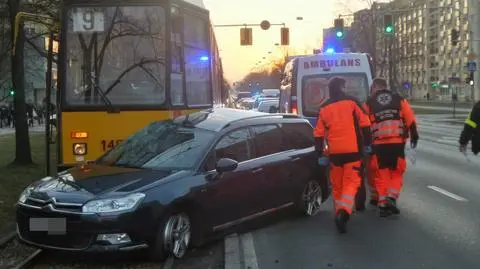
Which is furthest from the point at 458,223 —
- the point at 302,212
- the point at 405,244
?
the point at 302,212

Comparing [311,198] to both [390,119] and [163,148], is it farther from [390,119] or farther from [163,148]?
[163,148]

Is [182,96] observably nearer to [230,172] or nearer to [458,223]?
[230,172]

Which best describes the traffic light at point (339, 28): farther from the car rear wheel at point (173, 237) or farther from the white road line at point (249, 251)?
the car rear wheel at point (173, 237)

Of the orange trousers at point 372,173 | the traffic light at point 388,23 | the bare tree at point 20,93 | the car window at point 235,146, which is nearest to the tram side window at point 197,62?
the car window at point 235,146

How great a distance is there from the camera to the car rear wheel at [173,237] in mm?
6320

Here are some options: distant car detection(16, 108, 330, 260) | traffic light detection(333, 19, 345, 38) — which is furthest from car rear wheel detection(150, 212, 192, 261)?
traffic light detection(333, 19, 345, 38)

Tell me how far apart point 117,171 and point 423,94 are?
14785cm

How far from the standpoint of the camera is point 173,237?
6.47m

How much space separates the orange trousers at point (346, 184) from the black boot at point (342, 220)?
50 mm

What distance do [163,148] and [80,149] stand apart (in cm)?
242

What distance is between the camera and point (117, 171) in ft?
22.7

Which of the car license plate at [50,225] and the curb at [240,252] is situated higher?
the car license plate at [50,225]

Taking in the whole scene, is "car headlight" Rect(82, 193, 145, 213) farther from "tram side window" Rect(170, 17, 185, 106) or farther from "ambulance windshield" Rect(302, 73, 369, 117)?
"ambulance windshield" Rect(302, 73, 369, 117)

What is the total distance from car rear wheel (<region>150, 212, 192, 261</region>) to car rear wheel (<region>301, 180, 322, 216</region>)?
2.35m
